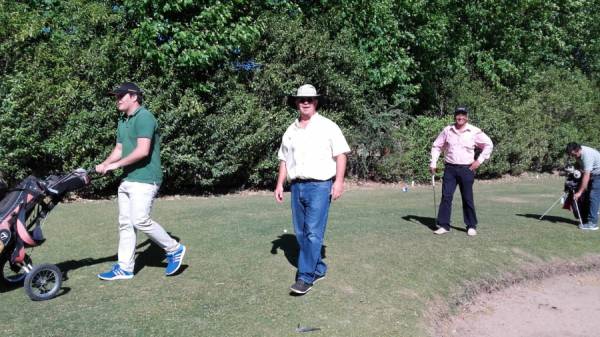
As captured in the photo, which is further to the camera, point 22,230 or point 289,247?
point 289,247

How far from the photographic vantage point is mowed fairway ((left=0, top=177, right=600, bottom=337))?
5.21m

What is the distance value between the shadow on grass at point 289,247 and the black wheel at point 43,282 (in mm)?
2717

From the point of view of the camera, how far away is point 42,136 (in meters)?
11.3

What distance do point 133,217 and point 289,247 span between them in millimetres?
2609

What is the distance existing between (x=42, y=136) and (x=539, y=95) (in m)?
18.3

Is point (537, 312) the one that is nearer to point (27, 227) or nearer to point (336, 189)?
point (336, 189)

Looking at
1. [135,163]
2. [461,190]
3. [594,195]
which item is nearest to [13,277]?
[135,163]

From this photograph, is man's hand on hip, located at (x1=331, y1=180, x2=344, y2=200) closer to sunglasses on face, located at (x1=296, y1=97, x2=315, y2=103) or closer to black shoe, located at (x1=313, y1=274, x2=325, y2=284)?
sunglasses on face, located at (x1=296, y1=97, x2=315, y2=103)

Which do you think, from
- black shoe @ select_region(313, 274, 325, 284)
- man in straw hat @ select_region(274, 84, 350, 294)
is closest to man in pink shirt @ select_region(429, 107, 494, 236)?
black shoe @ select_region(313, 274, 325, 284)

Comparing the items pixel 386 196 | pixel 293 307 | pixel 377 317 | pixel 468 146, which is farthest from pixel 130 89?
pixel 386 196

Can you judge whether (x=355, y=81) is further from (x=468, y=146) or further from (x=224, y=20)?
(x=468, y=146)

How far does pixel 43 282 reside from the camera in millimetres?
5668

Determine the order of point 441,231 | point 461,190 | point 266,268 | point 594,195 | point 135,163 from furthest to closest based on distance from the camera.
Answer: point 594,195
point 441,231
point 461,190
point 266,268
point 135,163

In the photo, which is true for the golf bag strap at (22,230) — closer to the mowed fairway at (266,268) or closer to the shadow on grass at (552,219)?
the mowed fairway at (266,268)
